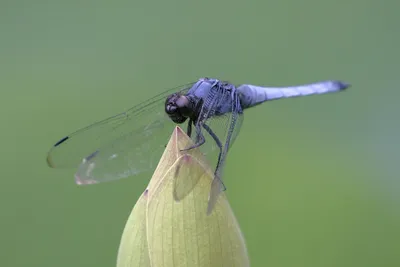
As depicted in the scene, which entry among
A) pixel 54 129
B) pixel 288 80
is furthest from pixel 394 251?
pixel 54 129

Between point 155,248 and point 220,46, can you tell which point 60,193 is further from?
point 155,248

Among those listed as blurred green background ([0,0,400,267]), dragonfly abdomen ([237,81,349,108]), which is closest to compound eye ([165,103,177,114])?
dragonfly abdomen ([237,81,349,108])

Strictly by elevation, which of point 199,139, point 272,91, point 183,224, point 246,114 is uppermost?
point 246,114

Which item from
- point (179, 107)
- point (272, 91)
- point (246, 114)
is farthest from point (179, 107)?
point (246, 114)

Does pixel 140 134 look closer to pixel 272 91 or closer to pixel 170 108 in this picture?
pixel 170 108

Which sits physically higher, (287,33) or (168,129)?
(287,33)

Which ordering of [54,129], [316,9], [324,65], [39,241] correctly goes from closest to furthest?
[39,241]
[54,129]
[324,65]
[316,9]

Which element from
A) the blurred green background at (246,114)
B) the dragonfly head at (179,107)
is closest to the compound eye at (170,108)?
the dragonfly head at (179,107)
